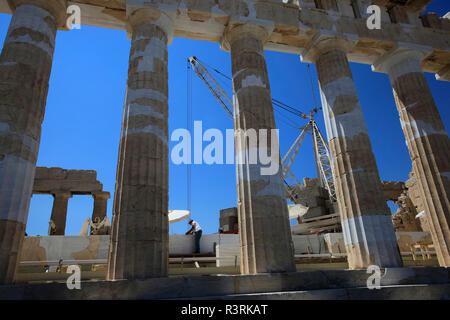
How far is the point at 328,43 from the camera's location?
1552cm

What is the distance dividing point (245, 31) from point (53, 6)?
803cm

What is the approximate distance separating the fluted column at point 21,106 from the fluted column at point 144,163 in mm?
2779

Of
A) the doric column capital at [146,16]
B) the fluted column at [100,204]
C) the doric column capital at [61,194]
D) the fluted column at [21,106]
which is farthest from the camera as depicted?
the fluted column at [100,204]

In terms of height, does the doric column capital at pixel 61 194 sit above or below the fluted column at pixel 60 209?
above

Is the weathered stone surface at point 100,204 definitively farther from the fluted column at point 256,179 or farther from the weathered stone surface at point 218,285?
the weathered stone surface at point 218,285

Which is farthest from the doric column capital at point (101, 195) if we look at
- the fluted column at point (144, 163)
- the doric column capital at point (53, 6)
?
the fluted column at point (144, 163)

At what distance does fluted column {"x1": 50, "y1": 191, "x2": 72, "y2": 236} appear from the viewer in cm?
3191

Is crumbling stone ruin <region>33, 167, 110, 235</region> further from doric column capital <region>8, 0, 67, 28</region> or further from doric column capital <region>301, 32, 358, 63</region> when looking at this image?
doric column capital <region>301, 32, 358, 63</region>

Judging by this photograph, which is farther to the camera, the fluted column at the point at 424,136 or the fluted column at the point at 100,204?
the fluted column at the point at 100,204

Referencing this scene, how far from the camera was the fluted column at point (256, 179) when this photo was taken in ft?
34.6

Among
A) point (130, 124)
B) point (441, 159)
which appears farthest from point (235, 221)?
point (130, 124)

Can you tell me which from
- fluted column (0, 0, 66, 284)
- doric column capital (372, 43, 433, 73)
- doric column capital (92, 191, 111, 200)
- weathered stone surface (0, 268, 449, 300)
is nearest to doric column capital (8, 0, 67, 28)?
fluted column (0, 0, 66, 284)

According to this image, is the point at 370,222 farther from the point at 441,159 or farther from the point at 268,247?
the point at 441,159

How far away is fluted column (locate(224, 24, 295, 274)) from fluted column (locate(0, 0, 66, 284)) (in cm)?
701
